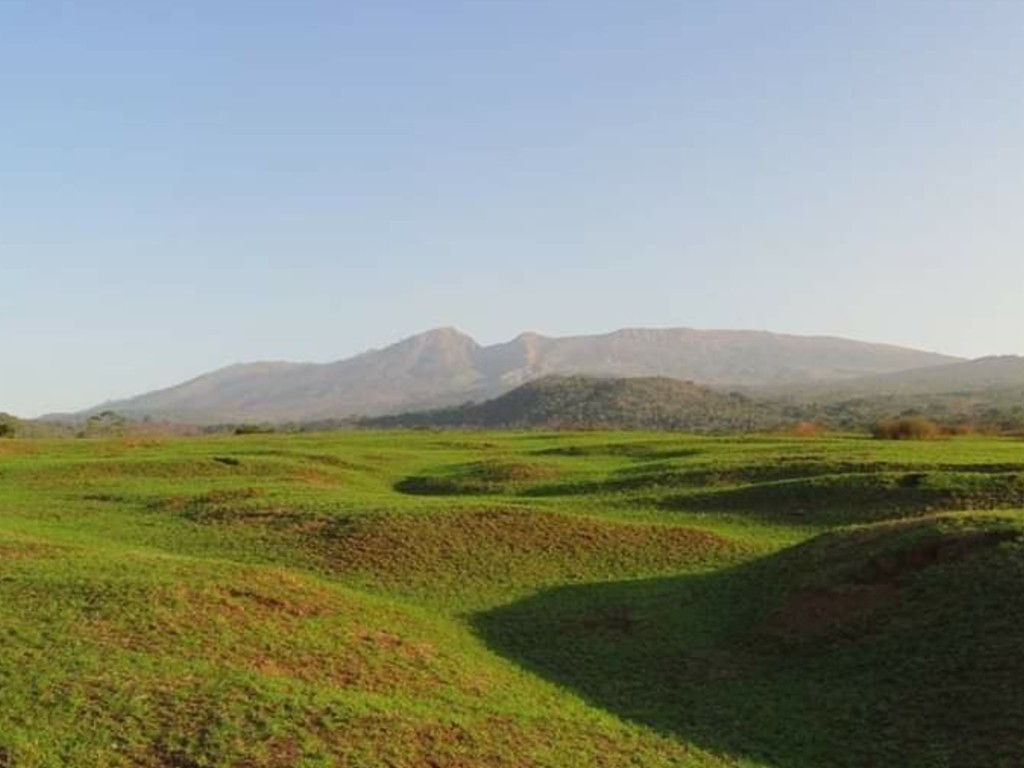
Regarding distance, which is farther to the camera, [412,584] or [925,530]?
[412,584]

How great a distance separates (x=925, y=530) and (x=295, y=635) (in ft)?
45.7

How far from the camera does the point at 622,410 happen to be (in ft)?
557

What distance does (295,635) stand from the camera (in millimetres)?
18109

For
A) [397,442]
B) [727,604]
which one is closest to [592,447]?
[397,442]

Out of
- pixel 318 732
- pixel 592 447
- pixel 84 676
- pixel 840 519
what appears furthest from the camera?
pixel 592 447

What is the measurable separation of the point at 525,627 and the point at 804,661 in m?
6.13

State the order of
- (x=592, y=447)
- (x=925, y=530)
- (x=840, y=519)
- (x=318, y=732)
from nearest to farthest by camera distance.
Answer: (x=318, y=732)
(x=925, y=530)
(x=840, y=519)
(x=592, y=447)

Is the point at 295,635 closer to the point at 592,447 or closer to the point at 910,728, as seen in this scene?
the point at 910,728

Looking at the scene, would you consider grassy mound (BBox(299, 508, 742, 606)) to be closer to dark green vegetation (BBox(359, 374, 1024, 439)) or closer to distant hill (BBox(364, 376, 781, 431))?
dark green vegetation (BBox(359, 374, 1024, 439))

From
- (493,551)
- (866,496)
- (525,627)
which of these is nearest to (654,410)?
(866,496)

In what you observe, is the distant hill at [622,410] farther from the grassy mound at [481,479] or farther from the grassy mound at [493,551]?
the grassy mound at [493,551]

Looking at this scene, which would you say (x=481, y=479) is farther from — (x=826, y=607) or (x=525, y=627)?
(x=826, y=607)

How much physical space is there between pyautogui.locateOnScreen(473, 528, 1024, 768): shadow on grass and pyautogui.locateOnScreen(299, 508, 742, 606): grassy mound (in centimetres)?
222

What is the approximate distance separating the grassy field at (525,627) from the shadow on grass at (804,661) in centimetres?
6
